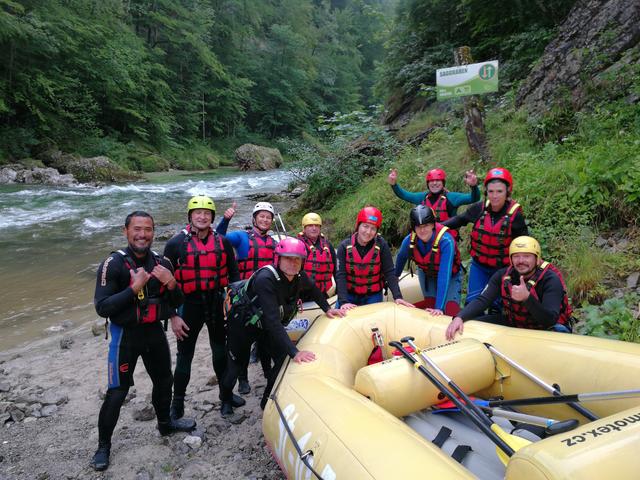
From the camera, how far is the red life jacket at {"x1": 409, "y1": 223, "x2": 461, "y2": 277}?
368 centimetres

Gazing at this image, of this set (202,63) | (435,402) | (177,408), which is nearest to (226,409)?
(177,408)

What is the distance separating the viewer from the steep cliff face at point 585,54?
6145mm

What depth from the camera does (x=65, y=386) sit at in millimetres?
4004

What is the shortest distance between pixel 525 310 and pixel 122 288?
2.75 m

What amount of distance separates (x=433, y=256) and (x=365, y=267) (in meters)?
0.60

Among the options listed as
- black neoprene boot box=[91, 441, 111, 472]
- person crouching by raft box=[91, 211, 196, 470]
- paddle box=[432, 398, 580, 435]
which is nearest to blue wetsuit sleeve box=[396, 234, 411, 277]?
paddle box=[432, 398, 580, 435]

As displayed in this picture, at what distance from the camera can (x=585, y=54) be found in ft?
21.2

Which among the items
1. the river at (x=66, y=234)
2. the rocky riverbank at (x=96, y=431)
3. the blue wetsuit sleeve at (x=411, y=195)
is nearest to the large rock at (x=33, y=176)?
the river at (x=66, y=234)

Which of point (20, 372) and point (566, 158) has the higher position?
point (566, 158)

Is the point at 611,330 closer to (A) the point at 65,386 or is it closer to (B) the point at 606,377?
(B) the point at 606,377

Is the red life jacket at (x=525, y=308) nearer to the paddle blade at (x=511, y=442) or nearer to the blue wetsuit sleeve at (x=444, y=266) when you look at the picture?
the blue wetsuit sleeve at (x=444, y=266)

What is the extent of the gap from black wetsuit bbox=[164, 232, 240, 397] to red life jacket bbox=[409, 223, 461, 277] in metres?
1.57

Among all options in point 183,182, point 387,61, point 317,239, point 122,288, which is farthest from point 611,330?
point 183,182

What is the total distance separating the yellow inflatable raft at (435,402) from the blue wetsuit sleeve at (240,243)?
1044 mm
